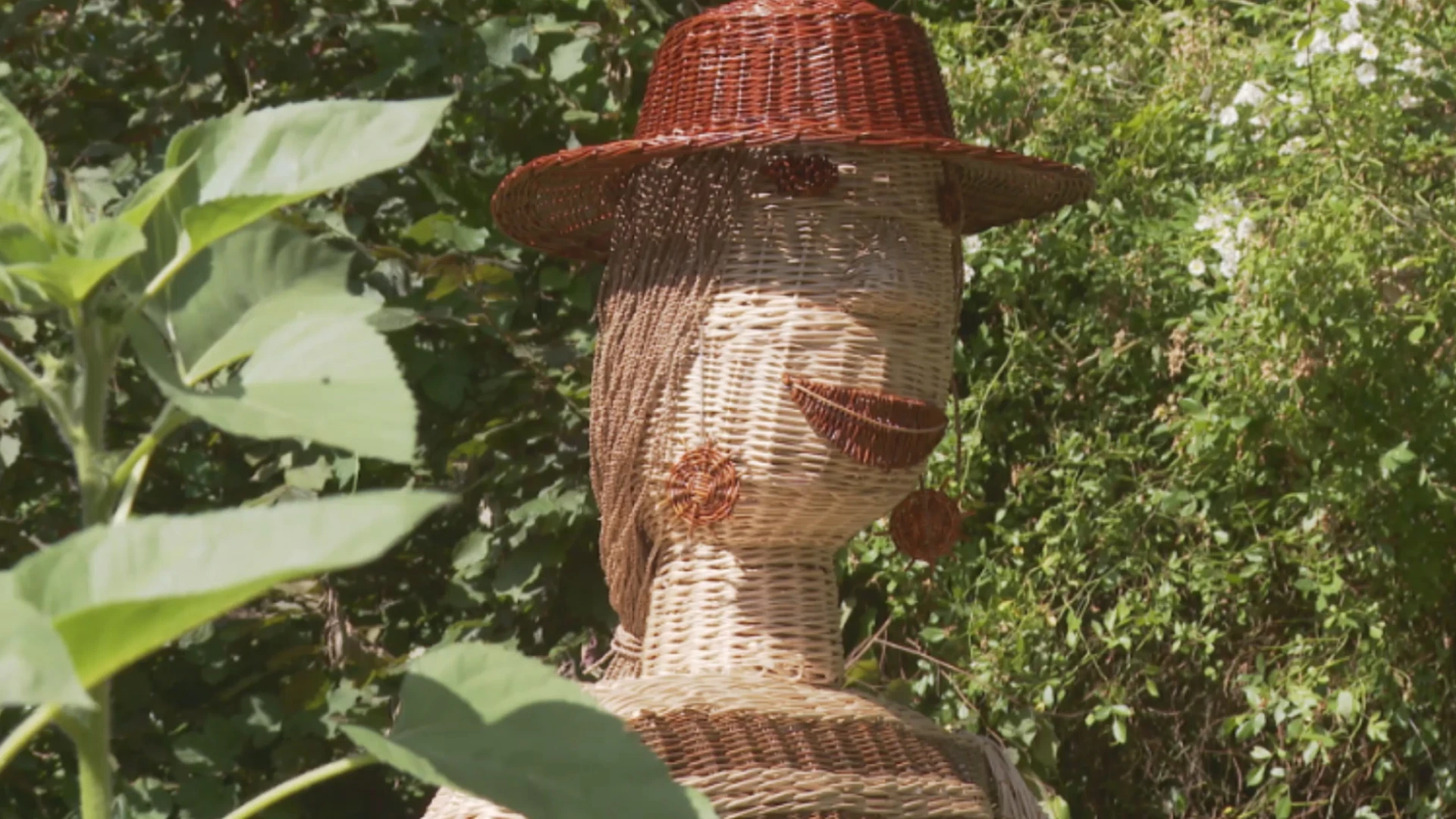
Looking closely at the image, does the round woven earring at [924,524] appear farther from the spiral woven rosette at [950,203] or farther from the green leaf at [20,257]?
the green leaf at [20,257]

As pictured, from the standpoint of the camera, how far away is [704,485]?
1415 millimetres

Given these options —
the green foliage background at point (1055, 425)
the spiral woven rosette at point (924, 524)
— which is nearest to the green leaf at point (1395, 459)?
the green foliage background at point (1055, 425)

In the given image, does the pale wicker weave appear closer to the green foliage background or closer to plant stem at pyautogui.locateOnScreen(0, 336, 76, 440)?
the green foliage background

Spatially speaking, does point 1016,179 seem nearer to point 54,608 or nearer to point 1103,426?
point 1103,426

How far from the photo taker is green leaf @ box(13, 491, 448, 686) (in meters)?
0.27

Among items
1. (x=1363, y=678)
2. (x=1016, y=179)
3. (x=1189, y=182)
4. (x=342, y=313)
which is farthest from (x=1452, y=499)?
(x=342, y=313)

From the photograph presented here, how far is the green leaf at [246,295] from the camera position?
371mm

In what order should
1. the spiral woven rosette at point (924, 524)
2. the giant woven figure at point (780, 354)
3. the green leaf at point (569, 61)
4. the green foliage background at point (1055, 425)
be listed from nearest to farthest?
the giant woven figure at point (780, 354)
the spiral woven rosette at point (924, 524)
the green foliage background at point (1055, 425)
the green leaf at point (569, 61)

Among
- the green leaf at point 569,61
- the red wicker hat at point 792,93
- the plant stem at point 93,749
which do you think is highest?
the plant stem at point 93,749

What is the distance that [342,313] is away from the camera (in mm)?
363

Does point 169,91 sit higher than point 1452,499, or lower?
higher

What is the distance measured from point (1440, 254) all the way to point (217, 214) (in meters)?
2.00

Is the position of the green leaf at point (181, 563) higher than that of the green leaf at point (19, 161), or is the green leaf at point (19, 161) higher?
the green leaf at point (19, 161)

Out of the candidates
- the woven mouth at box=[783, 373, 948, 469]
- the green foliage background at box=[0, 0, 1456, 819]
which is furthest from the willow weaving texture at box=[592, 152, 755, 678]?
the green foliage background at box=[0, 0, 1456, 819]
